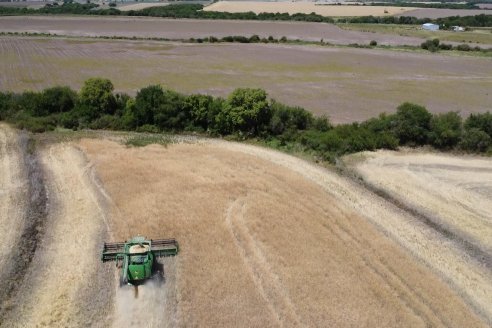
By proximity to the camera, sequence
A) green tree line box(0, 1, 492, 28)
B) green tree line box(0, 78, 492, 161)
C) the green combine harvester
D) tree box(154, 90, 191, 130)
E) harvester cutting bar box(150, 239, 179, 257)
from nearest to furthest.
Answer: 1. the green combine harvester
2. harvester cutting bar box(150, 239, 179, 257)
3. green tree line box(0, 78, 492, 161)
4. tree box(154, 90, 191, 130)
5. green tree line box(0, 1, 492, 28)

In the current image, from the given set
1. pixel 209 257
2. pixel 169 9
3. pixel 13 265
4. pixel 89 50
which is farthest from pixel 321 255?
pixel 169 9

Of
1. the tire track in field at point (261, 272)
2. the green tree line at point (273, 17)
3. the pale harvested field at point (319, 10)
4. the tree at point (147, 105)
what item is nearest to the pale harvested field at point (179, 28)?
the green tree line at point (273, 17)

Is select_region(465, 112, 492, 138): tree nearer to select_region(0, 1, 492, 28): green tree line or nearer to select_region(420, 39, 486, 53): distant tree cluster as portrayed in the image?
select_region(420, 39, 486, 53): distant tree cluster

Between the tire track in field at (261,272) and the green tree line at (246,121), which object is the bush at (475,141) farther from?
the tire track in field at (261,272)

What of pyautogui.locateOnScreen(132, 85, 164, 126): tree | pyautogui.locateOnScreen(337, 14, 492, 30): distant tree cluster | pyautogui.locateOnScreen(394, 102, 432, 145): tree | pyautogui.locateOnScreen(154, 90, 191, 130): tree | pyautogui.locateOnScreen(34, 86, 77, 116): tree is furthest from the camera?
pyautogui.locateOnScreen(337, 14, 492, 30): distant tree cluster

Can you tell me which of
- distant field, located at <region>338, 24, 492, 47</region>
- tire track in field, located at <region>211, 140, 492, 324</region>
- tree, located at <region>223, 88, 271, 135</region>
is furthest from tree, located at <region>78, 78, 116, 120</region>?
distant field, located at <region>338, 24, 492, 47</region>

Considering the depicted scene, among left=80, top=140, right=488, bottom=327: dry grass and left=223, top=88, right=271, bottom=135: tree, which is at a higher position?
left=223, top=88, right=271, bottom=135: tree

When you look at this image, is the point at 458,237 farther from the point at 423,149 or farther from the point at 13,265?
the point at 13,265
